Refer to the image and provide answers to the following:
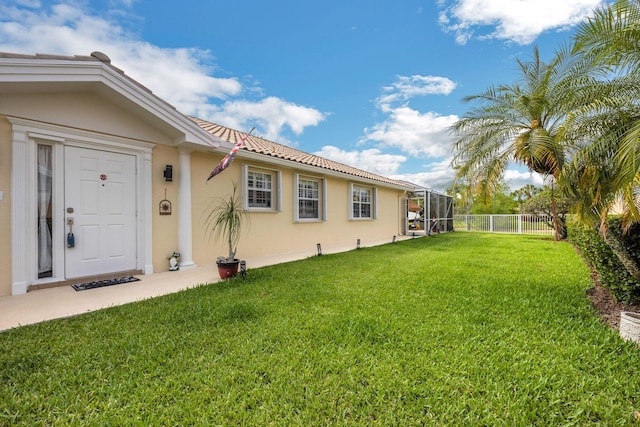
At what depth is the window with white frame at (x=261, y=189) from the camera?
794cm

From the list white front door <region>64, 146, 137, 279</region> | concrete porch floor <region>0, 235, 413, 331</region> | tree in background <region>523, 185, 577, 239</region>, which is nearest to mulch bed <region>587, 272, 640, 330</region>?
concrete porch floor <region>0, 235, 413, 331</region>

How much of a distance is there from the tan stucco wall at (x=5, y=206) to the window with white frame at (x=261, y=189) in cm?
445

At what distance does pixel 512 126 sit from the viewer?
8.20 m

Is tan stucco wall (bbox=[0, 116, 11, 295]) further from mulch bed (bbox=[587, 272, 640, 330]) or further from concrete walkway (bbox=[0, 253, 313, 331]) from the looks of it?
mulch bed (bbox=[587, 272, 640, 330])

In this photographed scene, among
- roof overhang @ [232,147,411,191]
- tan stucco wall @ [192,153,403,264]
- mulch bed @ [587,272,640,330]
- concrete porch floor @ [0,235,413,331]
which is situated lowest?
mulch bed @ [587,272,640,330]

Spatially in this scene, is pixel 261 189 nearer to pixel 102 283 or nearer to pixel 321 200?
pixel 321 200

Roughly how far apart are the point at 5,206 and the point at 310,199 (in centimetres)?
751

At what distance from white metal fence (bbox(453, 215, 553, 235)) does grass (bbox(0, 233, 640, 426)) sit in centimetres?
1712

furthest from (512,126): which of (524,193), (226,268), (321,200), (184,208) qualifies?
(524,193)

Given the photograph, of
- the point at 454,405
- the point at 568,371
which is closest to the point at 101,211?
the point at 454,405

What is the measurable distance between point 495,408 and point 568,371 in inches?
42.6

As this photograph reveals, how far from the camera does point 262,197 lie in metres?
8.43

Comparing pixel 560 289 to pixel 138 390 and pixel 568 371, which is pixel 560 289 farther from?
pixel 138 390

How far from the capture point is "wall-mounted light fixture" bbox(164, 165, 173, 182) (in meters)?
6.11
